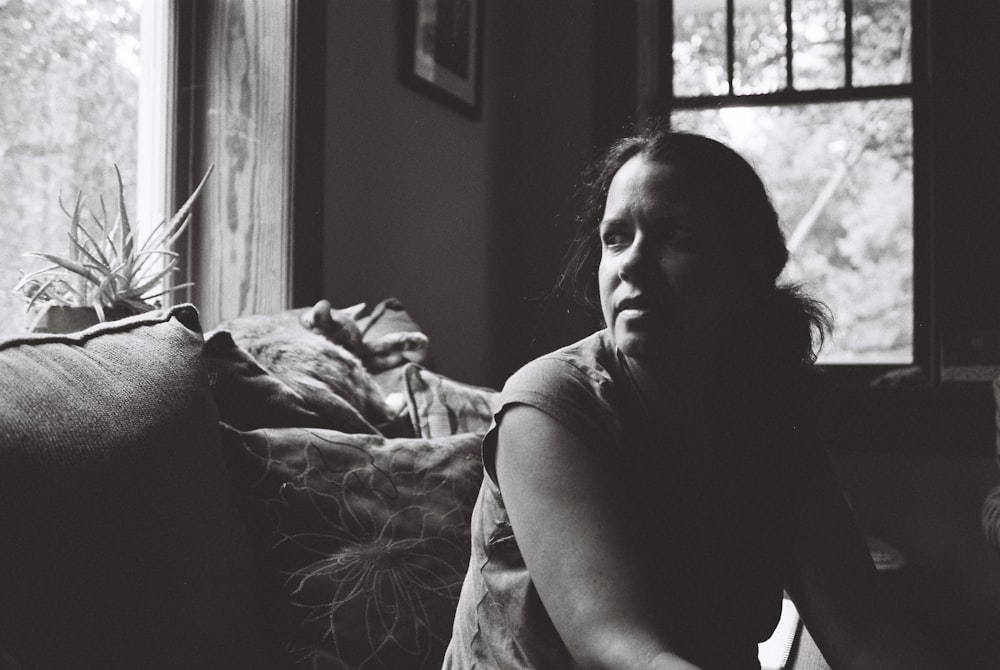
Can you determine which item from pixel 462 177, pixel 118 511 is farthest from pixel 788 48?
pixel 118 511

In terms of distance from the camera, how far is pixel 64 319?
4.81 feet

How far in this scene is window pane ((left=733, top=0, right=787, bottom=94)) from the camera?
351 cm

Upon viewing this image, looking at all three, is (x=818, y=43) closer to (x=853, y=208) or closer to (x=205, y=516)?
(x=853, y=208)

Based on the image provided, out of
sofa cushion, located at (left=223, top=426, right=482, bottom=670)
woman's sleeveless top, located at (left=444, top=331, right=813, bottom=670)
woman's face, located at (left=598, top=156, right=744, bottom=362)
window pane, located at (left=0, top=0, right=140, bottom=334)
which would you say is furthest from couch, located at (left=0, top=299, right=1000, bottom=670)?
window pane, located at (left=0, top=0, right=140, bottom=334)

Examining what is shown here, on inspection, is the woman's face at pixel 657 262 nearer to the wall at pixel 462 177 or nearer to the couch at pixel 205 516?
the couch at pixel 205 516

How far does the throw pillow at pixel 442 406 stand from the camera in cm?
175

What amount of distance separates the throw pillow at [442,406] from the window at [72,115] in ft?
2.36

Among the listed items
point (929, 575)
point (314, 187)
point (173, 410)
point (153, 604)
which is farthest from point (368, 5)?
point (929, 575)

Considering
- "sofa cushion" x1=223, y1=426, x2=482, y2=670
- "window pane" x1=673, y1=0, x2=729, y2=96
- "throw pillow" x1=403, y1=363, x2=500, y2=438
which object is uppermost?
"window pane" x1=673, y1=0, x2=729, y2=96

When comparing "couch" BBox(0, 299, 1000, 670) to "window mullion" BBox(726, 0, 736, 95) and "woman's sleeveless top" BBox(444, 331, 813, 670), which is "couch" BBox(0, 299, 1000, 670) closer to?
"woman's sleeveless top" BBox(444, 331, 813, 670)

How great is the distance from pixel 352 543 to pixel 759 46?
2882mm

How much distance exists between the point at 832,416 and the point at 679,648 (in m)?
2.62

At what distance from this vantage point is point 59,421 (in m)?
0.87

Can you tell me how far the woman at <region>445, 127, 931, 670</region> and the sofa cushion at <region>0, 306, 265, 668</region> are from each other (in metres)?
0.28
